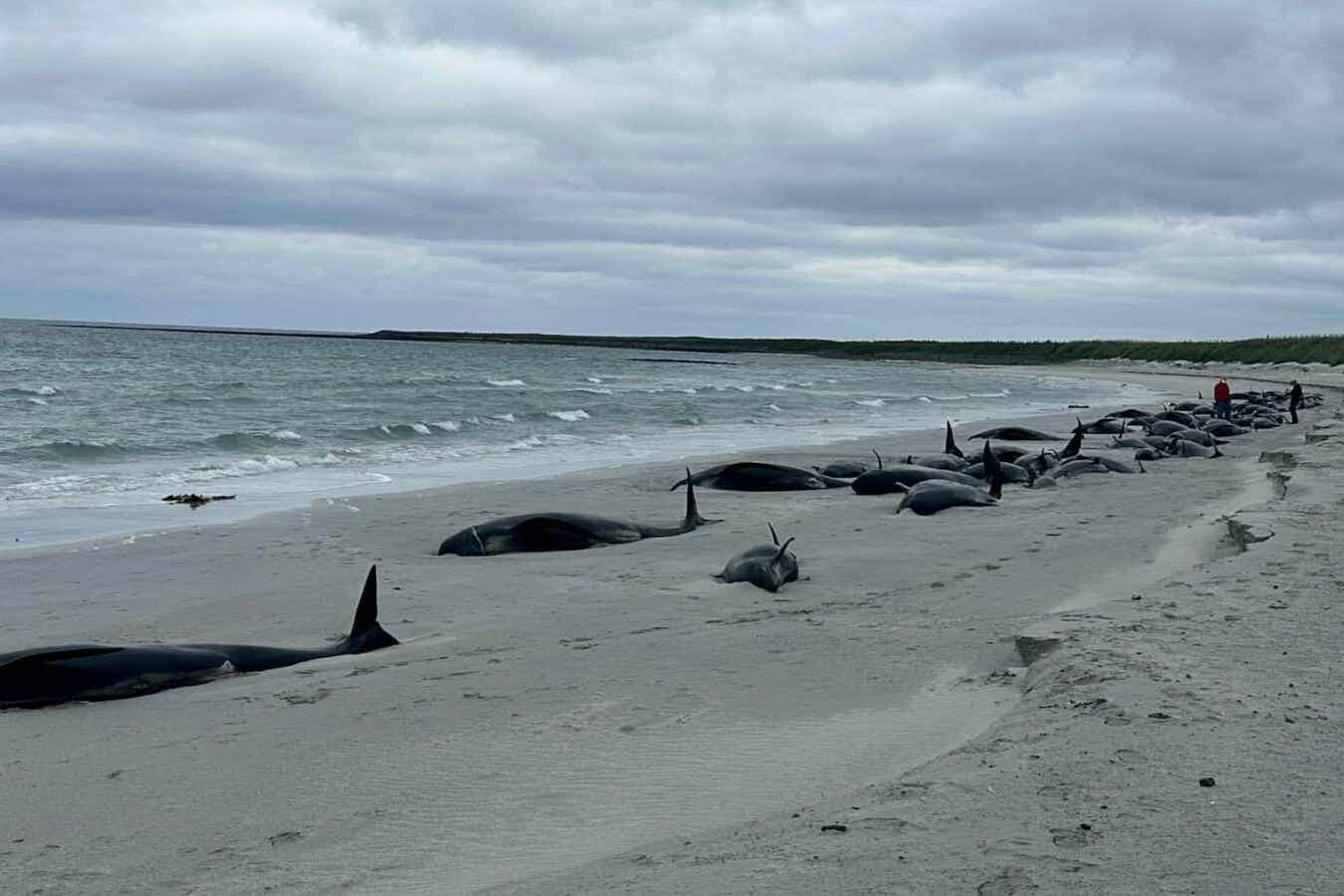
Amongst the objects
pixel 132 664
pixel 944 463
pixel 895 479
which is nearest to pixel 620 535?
pixel 895 479

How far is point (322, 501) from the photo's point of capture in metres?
14.6

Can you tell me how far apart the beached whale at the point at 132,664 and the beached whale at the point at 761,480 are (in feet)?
28.1

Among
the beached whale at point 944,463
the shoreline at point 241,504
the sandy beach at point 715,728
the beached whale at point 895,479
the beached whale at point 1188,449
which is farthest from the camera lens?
the beached whale at point 1188,449

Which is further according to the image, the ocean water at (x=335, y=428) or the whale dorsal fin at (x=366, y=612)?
the ocean water at (x=335, y=428)

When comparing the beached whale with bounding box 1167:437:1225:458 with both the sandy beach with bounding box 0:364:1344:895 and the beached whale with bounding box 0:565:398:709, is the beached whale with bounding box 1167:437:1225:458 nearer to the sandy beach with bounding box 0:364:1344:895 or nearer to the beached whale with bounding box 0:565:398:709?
the sandy beach with bounding box 0:364:1344:895

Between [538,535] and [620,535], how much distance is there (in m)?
0.83

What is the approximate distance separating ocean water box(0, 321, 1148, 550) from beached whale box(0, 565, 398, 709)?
5.56 m

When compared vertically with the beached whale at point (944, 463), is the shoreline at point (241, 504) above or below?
below

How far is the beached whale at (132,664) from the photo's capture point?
6.14 meters

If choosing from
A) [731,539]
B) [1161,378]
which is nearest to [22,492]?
[731,539]

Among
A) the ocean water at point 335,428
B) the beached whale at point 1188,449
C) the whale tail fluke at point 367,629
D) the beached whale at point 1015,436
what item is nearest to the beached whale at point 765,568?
the whale tail fluke at point 367,629

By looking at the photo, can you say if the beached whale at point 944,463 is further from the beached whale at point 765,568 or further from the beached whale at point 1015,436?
the beached whale at point 765,568

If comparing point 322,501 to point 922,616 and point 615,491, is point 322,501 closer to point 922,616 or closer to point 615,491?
point 615,491

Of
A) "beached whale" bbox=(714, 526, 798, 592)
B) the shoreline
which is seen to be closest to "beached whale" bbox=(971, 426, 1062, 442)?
the shoreline
